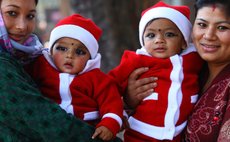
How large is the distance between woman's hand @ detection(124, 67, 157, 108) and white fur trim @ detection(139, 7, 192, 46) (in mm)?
296

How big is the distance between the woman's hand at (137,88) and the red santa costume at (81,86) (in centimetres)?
17

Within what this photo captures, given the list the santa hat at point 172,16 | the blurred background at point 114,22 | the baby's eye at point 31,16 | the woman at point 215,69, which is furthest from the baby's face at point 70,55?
the blurred background at point 114,22

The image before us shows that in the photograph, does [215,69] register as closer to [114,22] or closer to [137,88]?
[137,88]

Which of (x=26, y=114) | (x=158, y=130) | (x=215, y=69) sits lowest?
(x=158, y=130)

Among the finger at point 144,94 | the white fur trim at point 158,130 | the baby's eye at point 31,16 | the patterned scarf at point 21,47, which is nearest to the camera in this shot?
the patterned scarf at point 21,47

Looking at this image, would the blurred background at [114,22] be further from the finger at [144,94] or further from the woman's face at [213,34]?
the woman's face at [213,34]

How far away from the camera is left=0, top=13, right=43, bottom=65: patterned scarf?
7.78 ft

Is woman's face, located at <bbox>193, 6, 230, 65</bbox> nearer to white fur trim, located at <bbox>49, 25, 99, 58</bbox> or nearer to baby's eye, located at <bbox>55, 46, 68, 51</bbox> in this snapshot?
white fur trim, located at <bbox>49, 25, 99, 58</bbox>

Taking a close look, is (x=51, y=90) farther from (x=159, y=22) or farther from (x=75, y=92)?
(x=159, y=22)

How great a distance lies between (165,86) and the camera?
2.76 meters

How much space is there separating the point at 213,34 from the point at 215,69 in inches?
10.7

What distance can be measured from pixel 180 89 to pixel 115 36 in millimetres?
3767

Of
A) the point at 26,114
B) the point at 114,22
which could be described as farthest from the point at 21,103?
the point at 114,22

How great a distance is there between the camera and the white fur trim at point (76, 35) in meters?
2.69
